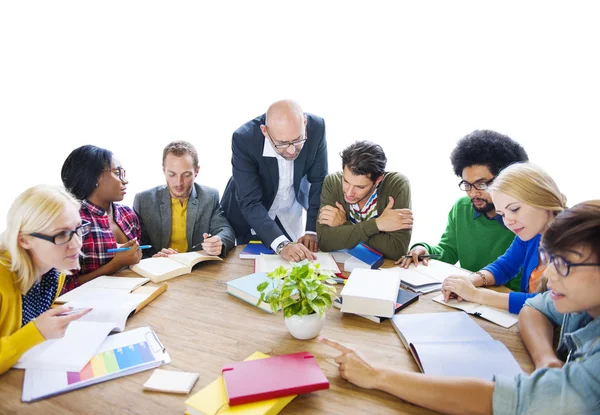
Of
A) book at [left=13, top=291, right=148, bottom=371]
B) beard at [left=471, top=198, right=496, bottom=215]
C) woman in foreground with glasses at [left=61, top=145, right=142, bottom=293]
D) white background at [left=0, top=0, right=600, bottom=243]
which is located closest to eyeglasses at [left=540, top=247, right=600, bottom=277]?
beard at [left=471, top=198, right=496, bottom=215]

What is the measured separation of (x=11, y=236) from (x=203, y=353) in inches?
27.5

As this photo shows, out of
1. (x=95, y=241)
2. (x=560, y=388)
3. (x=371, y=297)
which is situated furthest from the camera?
(x=95, y=241)

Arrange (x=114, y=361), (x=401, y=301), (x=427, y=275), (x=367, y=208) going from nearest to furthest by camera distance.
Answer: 1. (x=114, y=361)
2. (x=401, y=301)
3. (x=427, y=275)
4. (x=367, y=208)

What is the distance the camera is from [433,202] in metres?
3.17

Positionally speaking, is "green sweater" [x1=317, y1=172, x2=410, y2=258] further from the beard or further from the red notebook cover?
the red notebook cover

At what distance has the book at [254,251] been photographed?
197 cm

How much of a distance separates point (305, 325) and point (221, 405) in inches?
13.9

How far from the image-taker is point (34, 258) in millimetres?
1297

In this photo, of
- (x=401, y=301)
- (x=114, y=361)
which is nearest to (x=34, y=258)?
(x=114, y=361)

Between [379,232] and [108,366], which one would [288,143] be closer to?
[379,232]

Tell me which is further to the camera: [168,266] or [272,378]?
[168,266]

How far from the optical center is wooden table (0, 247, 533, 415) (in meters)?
0.99

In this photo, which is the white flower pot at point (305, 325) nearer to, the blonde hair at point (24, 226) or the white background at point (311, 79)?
the blonde hair at point (24, 226)

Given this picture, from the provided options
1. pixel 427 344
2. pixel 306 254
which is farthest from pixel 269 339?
pixel 306 254
